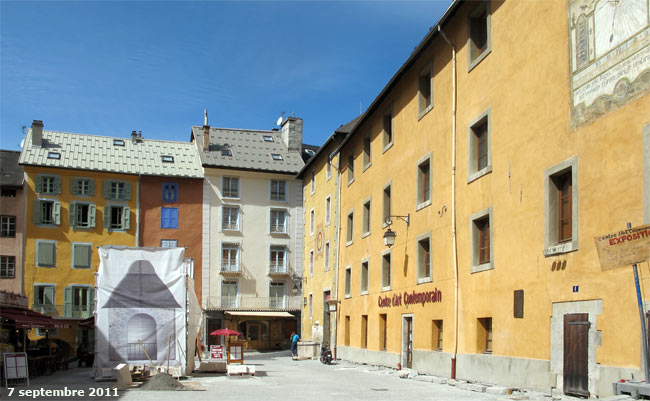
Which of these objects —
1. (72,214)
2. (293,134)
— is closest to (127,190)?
(72,214)

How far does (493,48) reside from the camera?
18.1m

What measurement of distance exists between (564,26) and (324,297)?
24.5 m

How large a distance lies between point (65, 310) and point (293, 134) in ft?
65.7

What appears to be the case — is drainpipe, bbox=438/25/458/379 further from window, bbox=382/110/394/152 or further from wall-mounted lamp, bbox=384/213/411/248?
window, bbox=382/110/394/152

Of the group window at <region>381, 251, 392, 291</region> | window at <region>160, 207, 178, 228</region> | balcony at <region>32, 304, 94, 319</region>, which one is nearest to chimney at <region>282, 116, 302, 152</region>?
window at <region>160, 207, 178, 228</region>

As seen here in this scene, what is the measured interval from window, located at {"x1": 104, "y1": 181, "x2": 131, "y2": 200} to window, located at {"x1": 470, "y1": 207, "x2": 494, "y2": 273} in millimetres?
31494

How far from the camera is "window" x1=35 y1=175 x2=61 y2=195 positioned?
1720 inches

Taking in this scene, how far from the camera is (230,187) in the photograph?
Result: 48.1 meters

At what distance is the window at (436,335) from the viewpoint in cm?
2141

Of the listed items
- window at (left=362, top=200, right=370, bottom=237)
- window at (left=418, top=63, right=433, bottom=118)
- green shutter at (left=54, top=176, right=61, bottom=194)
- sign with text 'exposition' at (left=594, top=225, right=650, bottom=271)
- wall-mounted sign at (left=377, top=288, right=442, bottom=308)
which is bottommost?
wall-mounted sign at (left=377, top=288, right=442, bottom=308)

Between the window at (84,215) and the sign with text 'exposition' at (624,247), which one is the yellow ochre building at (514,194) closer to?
the sign with text 'exposition' at (624,247)

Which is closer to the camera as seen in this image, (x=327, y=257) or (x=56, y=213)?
(x=327, y=257)

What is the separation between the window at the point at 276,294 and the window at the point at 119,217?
33.7ft

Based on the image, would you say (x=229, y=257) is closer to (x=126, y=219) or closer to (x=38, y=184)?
(x=126, y=219)
